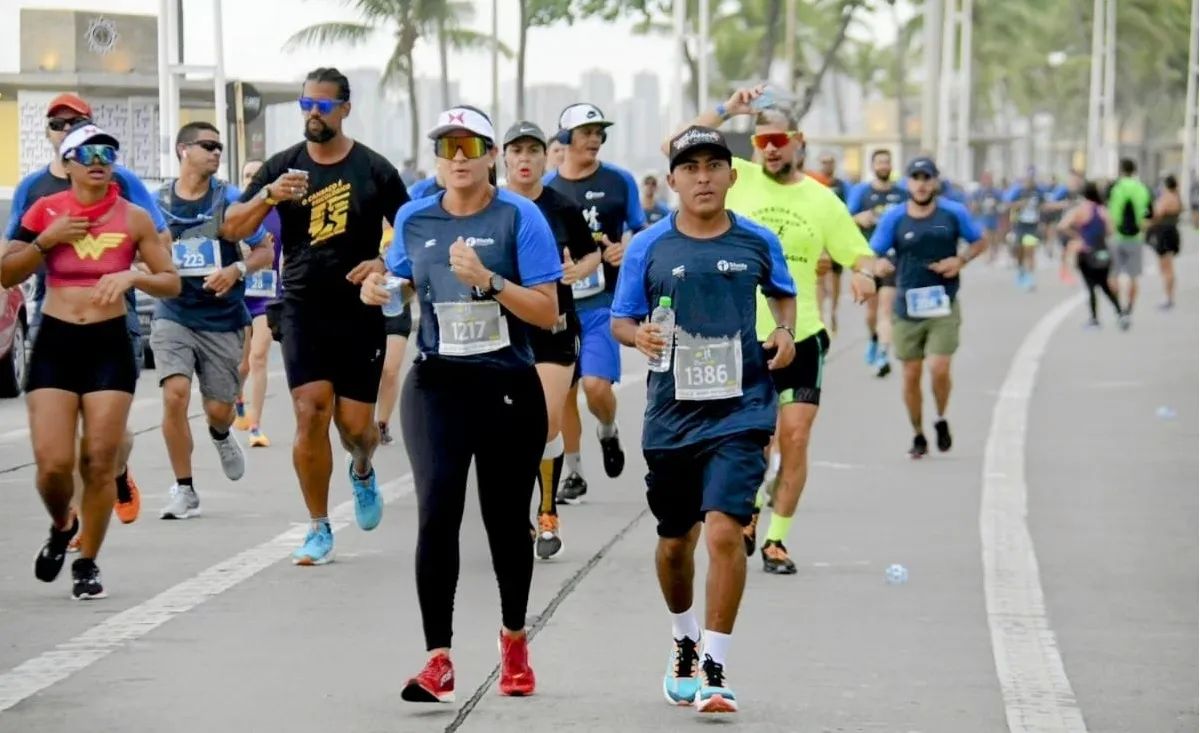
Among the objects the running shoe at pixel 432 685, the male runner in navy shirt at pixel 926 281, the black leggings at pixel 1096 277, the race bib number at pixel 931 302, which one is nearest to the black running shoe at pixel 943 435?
the male runner in navy shirt at pixel 926 281

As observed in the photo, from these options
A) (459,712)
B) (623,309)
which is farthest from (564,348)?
Answer: (459,712)

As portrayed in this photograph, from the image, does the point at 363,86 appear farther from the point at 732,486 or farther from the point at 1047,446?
the point at 732,486

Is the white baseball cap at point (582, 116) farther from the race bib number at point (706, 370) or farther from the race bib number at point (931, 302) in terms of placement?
the race bib number at point (931, 302)

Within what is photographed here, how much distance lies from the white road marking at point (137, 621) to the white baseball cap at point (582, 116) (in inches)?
84.3

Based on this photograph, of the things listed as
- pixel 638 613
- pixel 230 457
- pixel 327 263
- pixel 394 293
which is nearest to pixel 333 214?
pixel 327 263

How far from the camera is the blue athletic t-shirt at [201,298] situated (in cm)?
1255

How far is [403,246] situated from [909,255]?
26.6 feet

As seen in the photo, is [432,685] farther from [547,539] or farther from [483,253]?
[547,539]

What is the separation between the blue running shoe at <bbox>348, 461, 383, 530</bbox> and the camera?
436 inches

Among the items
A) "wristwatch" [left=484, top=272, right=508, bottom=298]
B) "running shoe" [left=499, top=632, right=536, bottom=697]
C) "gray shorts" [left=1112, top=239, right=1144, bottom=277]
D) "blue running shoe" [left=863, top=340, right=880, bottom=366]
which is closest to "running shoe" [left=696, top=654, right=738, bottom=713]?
"running shoe" [left=499, top=632, right=536, bottom=697]

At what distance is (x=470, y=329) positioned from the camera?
805 centimetres

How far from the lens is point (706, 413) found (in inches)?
316

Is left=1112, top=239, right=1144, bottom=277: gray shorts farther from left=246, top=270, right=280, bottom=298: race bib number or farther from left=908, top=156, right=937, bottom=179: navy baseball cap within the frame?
left=246, top=270, right=280, bottom=298: race bib number

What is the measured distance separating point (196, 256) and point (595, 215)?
6.31 feet
